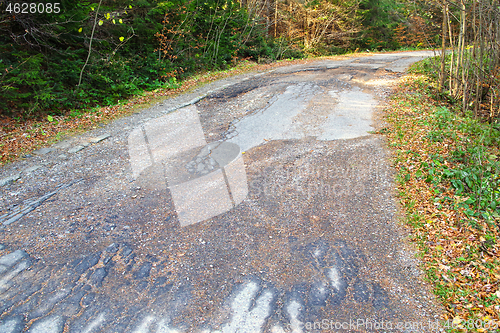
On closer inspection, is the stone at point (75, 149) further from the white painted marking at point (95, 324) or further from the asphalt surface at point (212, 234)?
the white painted marking at point (95, 324)

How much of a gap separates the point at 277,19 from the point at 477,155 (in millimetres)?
16168

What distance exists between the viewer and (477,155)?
4.93 metres

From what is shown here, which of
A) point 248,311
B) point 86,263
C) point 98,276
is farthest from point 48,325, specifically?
point 248,311

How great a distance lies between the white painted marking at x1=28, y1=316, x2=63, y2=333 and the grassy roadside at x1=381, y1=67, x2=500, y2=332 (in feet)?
11.2

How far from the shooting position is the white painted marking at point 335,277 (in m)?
3.04

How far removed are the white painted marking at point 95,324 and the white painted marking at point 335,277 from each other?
2213 mm

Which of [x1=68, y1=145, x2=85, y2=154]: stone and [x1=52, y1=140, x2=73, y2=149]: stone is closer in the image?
[x1=68, y1=145, x2=85, y2=154]: stone

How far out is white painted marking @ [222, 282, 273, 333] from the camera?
2.63 meters

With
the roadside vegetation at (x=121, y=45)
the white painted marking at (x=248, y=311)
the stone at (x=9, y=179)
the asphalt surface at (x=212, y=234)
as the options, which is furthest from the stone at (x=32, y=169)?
the white painted marking at (x=248, y=311)

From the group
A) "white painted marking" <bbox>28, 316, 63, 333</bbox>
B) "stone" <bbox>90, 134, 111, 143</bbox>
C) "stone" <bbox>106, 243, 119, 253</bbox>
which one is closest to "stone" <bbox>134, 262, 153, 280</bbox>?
"stone" <bbox>106, 243, 119, 253</bbox>

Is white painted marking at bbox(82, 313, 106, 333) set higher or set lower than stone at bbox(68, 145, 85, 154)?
lower

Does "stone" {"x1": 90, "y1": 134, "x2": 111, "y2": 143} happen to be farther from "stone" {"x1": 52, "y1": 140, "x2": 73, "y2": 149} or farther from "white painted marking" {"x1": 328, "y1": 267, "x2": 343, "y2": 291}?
"white painted marking" {"x1": 328, "y1": 267, "x2": 343, "y2": 291}

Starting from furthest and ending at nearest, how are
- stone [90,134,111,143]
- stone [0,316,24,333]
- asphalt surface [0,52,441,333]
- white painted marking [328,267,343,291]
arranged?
stone [90,134,111,143] < white painted marking [328,267,343,291] < asphalt surface [0,52,441,333] < stone [0,316,24,333]

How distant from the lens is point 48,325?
267 cm
